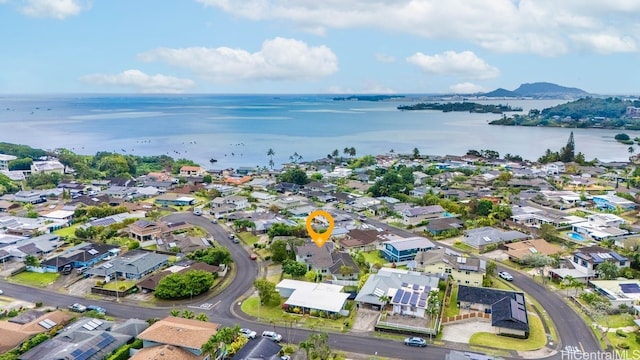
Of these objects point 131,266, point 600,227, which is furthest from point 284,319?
point 600,227

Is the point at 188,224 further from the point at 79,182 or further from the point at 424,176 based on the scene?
the point at 424,176

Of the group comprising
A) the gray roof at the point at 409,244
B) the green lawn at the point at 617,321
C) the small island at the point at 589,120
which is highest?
the small island at the point at 589,120

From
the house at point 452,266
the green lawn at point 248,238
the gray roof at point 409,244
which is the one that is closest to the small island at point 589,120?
the gray roof at point 409,244

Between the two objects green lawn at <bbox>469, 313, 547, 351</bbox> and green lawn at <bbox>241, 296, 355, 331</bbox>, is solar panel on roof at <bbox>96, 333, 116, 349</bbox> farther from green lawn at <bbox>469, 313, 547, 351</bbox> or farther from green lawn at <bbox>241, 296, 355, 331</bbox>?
green lawn at <bbox>469, 313, 547, 351</bbox>

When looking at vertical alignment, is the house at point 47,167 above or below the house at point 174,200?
above

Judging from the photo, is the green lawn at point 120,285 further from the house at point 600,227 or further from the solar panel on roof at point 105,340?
the house at point 600,227

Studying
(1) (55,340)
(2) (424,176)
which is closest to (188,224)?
(1) (55,340)

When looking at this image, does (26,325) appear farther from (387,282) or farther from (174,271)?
(387,282)
